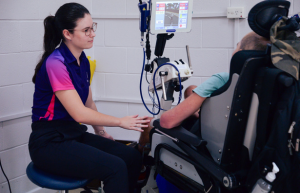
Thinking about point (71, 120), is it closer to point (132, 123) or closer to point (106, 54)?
point (132, 123)

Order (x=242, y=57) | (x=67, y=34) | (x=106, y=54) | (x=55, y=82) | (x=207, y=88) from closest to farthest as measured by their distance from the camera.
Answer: (x=242, y=57) < (x=207, y=88) < (x=55, y=82) < (x=67, y=34) < (x=106, y=54)

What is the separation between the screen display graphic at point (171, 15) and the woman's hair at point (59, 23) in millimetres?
381

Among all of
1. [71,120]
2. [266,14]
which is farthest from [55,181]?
[266,14]

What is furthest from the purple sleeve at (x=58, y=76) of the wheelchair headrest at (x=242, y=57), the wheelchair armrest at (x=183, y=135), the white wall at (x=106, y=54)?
the wheelchair headrest at (x=242, y=57)

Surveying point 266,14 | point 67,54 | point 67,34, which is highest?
point 266,14

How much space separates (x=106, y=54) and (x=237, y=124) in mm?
1696

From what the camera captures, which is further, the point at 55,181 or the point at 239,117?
the point at 55,181

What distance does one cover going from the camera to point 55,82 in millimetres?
1468

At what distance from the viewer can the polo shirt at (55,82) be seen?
148 centimetres

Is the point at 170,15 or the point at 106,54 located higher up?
the point at 170,15

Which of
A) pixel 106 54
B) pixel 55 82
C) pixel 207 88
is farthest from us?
pixel 106 54

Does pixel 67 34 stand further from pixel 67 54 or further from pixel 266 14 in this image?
pixel 266 14

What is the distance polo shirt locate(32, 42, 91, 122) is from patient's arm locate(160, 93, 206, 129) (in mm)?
478

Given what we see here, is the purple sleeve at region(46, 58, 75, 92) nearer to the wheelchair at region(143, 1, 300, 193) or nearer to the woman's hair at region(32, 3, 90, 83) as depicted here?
the woman's hair at region(32, 3, 90, 83)
